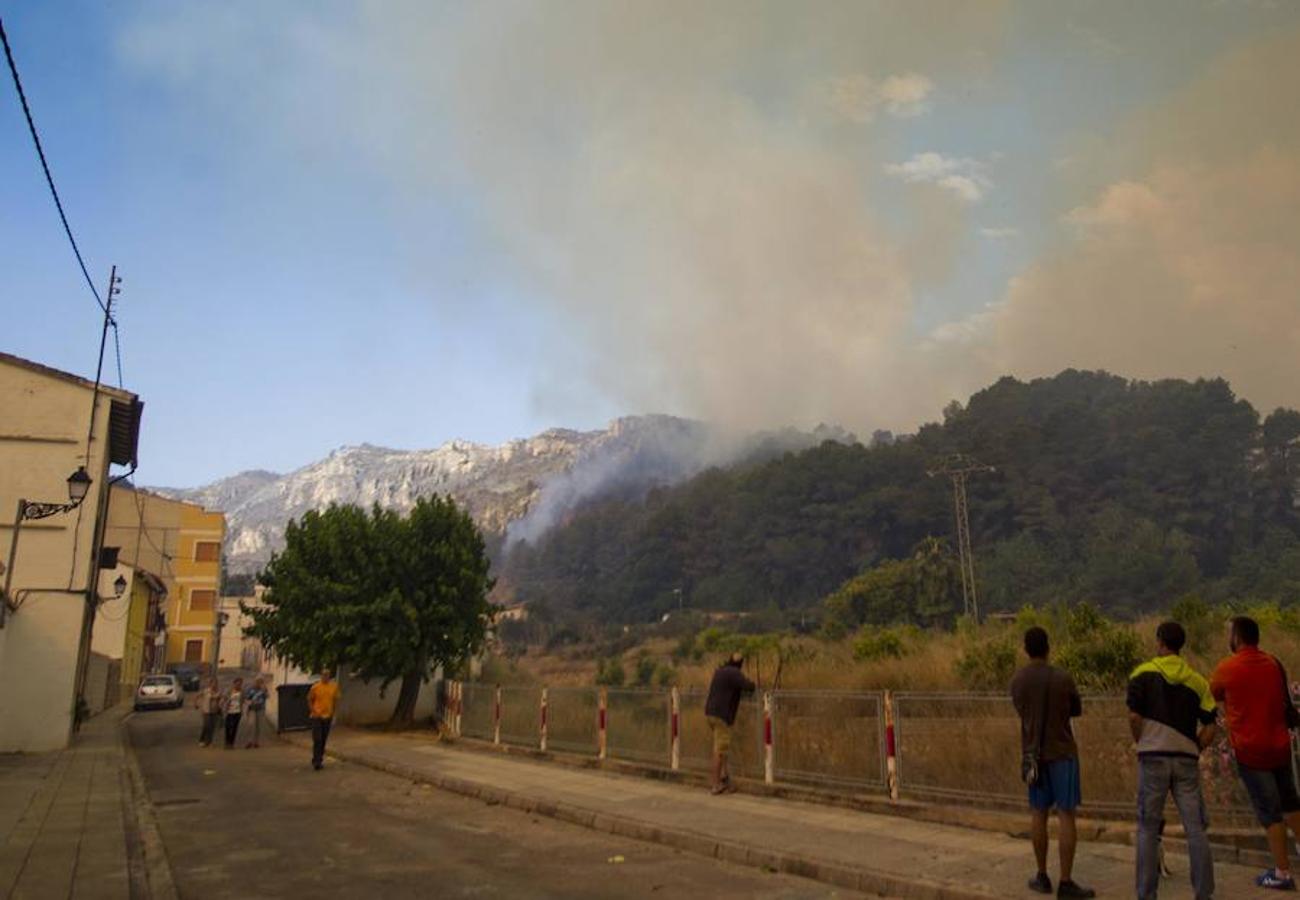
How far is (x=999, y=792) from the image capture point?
915 cm

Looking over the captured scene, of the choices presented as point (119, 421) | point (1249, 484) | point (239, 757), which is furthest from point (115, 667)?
point (1249, 484)

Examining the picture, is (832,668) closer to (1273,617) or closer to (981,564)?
(1273,617)

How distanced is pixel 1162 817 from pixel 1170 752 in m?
0.41

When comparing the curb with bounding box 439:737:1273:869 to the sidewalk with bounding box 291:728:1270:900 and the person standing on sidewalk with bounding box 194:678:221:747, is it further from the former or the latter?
the person standing on sidewalk with bounding box 194:678:221:747

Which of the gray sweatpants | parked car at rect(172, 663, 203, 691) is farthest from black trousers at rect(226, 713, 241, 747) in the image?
parked car at rect(172, 663, 203, 691)

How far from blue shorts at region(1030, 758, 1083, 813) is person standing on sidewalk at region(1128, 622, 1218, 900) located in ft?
1.61

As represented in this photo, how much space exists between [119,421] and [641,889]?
2388 centimetres

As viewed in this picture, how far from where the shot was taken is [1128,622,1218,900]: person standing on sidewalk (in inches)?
221

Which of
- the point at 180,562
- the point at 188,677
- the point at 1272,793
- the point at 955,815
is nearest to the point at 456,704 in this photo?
the point at 955,815

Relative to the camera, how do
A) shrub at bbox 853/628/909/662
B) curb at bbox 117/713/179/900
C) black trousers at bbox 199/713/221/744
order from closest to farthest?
curb at bbox 117/713/179/900
shrub at bbox 853/628/909/662
black trousers at bbox 199/713/221/744

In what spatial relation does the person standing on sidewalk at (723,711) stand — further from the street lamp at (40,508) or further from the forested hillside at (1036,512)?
the forested hillside at (1036,512)

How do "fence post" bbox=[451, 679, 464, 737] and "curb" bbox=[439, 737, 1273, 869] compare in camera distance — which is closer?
"curb" bbox=[439, 737, 1273, 869]

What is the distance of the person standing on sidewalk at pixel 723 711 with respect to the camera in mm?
11266

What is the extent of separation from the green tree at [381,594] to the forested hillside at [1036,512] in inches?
1736
